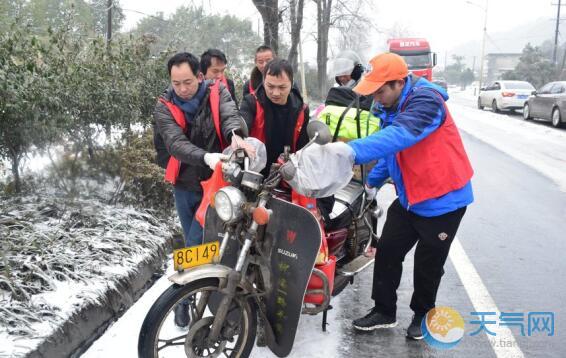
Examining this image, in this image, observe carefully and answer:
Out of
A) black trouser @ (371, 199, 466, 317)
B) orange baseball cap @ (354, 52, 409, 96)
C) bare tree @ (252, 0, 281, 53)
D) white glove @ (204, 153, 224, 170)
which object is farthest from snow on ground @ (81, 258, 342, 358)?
bare tree @ (252, 0, 281, 53)

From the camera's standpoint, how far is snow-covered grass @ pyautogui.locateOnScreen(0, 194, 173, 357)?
3.13 m

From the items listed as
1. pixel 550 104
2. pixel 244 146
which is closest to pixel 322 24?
pixel 550 104

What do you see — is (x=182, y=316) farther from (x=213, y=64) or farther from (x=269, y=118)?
(x=213, y=64)

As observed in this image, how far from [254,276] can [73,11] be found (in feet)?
12.9

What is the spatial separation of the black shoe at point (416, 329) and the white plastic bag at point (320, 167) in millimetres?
1358

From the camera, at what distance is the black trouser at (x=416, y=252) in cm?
334

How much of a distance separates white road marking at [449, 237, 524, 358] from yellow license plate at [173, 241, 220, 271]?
Result: 1.97m

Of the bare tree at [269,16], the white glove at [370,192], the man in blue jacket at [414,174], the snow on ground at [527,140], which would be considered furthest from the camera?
the bare tree at [269,16]

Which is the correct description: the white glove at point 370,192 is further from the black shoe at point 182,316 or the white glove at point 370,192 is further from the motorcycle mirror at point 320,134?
the black shoe at point 182,316

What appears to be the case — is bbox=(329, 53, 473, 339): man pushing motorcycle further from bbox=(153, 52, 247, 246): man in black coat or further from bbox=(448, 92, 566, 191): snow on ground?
bbox=(448, 92, 566, 191): snow on ground

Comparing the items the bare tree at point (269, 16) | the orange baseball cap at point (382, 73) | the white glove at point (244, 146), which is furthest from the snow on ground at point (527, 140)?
the white glove at point (244, 146)

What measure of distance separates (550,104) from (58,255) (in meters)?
17.9

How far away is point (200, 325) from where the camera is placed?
110 inches

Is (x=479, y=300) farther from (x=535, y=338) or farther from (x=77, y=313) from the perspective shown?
(x=77, y=313)
